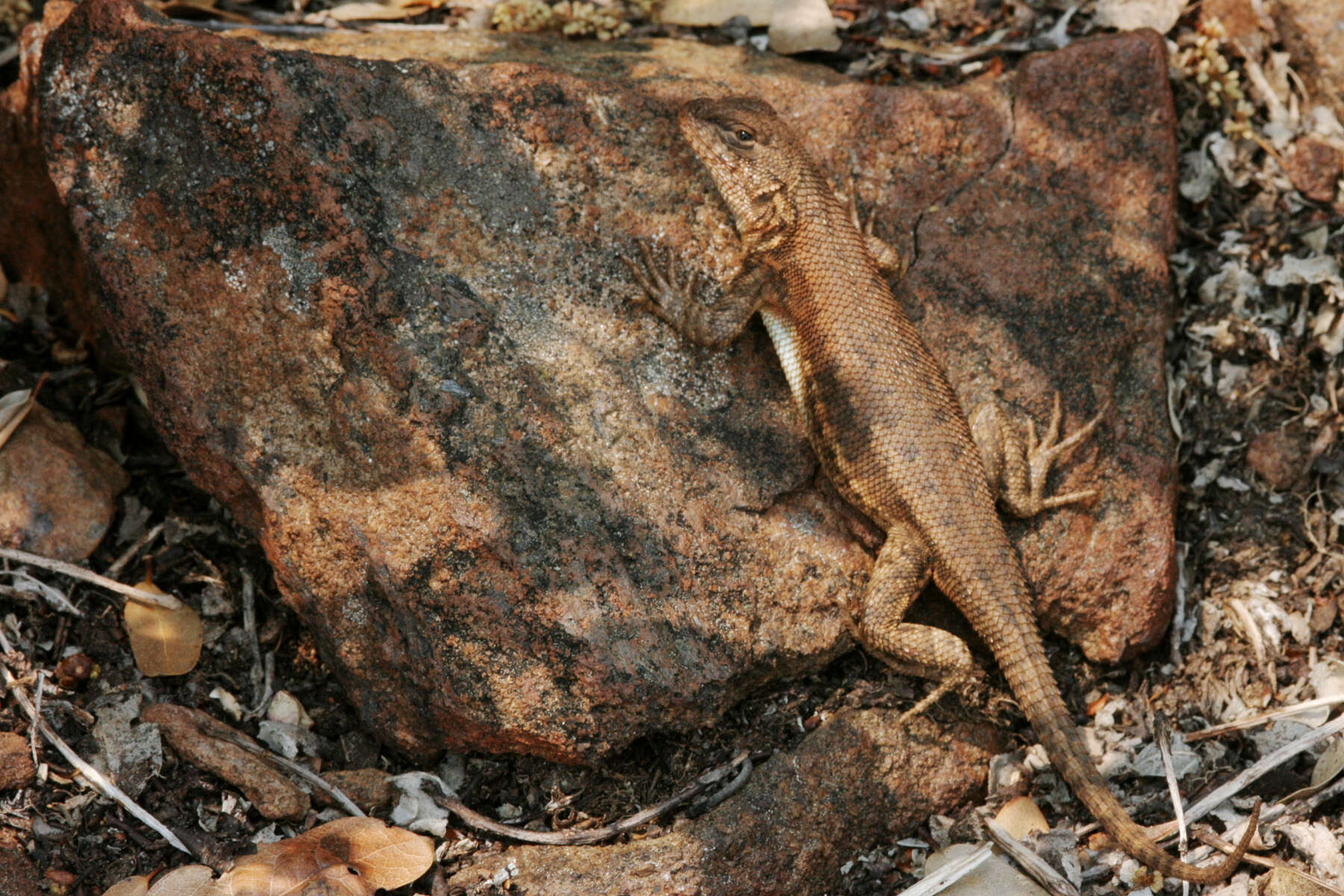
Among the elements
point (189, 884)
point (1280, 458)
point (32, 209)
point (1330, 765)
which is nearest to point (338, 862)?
point (189, 884)

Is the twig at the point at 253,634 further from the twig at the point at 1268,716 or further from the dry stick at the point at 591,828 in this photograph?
the twig at the point at 1268,716

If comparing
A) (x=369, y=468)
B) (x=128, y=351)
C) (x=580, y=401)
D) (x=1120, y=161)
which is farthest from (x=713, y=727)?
(x=1120, y=161)

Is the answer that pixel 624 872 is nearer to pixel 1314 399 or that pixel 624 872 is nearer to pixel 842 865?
pixel 842 865

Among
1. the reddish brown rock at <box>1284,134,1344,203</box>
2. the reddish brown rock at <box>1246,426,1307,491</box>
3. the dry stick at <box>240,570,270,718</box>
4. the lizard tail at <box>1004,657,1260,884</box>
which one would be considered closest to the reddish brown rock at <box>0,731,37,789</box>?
the dry stick at <box>240,570,270,718</box>

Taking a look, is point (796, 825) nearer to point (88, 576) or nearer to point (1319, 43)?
point (88, 576)

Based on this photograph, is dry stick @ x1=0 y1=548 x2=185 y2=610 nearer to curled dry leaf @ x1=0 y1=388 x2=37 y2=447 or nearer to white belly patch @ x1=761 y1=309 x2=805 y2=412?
curled dry leaf @ x1=0 y1=388 x2=37 y2=447

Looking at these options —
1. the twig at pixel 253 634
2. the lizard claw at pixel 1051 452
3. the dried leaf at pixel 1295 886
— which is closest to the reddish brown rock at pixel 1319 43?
the lizard claw at pixel 1051 452

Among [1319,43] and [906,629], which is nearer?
[906,629]

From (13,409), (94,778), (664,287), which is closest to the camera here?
(94,778)
